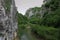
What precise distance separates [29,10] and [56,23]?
1235 inches

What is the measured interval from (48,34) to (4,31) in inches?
198

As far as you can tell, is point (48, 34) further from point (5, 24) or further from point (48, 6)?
point (48, 6)

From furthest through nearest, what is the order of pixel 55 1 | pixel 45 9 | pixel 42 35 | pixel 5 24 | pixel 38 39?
1. pixel 45 9
2. pixel 55 1
3. pixel 38 39
4. pixel 42 35
5. pixel 5 24

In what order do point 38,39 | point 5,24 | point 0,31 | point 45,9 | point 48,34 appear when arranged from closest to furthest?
1. point 0,31
2. point 5,24
3. point 48,34
4. point 38,39
5. point 45,9

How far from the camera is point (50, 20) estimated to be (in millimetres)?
23094

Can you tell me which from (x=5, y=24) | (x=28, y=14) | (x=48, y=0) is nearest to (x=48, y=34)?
(x=5, y=24)

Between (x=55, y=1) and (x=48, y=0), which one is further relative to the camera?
(x=48, y=0)

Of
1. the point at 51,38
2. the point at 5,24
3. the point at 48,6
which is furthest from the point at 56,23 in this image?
the point at 48,6

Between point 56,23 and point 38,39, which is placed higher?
Answer: point 56,23

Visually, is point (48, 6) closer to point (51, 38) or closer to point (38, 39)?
point (38, 39)

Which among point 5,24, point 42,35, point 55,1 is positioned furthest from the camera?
point 55,1

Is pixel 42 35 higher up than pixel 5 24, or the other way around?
pixel 5 24

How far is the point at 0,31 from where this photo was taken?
14836mm

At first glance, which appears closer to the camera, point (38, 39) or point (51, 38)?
point (51, 38)
